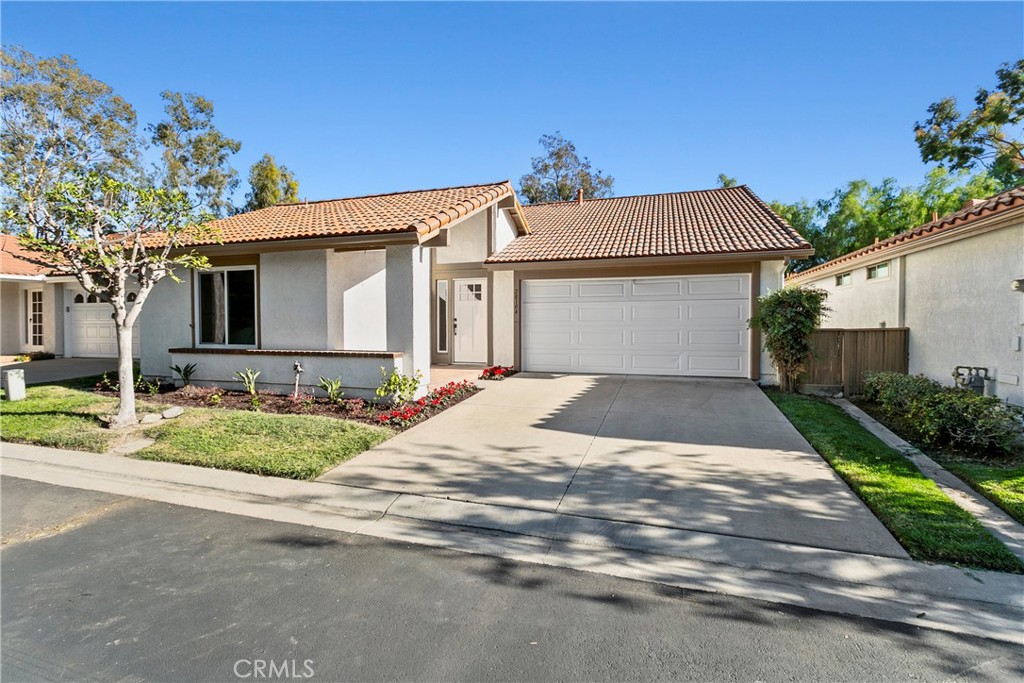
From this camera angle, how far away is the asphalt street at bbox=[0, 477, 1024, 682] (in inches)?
100

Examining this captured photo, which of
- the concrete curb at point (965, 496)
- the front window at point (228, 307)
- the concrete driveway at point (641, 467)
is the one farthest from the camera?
the front window at point (228, 307)

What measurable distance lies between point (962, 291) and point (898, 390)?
2.31m

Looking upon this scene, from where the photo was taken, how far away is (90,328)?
16.5 m

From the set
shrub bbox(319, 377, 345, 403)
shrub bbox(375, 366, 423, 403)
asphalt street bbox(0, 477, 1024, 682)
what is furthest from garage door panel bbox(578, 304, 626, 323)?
asphalt street bbox(0, 477, 1024, 682)

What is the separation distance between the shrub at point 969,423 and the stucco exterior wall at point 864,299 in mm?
4226

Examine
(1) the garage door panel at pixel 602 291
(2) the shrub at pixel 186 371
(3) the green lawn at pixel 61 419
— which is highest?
(1) the garage door panel at pixel 602 291

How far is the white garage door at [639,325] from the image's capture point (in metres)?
11.3

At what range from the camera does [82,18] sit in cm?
1412

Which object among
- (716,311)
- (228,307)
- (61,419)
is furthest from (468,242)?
(61,419)

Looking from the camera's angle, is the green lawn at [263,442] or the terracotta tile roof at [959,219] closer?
the green lawn at [263,442]

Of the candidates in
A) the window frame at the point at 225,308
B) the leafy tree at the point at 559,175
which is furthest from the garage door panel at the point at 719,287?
the leafy tree at the point at 559,175

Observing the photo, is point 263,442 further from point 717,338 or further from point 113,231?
point 717,338

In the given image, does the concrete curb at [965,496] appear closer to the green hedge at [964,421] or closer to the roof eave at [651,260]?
the green hedge at [964,421]

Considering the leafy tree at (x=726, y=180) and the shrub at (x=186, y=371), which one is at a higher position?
the leafy tree at (x=726, y=180)
